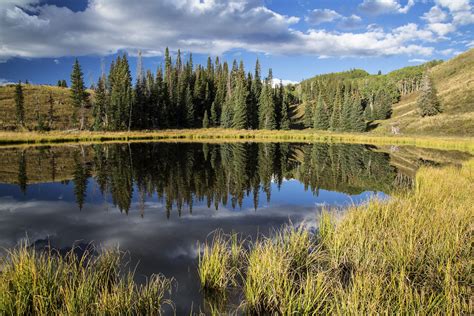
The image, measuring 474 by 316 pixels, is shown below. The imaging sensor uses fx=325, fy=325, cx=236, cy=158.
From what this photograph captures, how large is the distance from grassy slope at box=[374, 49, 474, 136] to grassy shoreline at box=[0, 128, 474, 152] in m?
15.1

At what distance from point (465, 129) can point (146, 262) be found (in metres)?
76.9

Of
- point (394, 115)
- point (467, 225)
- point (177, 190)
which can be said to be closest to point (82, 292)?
point (467, 225)

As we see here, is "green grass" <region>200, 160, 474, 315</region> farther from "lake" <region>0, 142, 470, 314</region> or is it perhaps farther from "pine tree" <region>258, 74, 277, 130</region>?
"pine tree" <region>258, 74, 277, 130</region>

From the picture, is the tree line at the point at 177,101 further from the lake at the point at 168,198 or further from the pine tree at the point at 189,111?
the lake at the point at 168,198

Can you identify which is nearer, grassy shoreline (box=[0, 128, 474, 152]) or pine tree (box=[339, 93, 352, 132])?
grassy shoreline (box=[0, 128, 474, 152])

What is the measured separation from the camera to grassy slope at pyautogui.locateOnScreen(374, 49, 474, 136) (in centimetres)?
7094

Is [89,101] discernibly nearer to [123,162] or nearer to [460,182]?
[123,162]

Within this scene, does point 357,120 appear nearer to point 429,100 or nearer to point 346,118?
point 346,118

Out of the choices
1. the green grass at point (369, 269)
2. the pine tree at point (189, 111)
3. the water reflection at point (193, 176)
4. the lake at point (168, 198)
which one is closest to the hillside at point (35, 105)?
the pine tree at point (189, 111)

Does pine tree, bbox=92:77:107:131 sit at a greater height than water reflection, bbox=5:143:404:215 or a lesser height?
greater

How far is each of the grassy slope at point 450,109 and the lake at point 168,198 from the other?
2059 inches

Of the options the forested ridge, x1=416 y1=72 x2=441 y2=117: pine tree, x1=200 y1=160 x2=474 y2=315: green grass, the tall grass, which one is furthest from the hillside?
x1=416 y1=72 x2=441 y2=117: pine tree

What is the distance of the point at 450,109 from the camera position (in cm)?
8200

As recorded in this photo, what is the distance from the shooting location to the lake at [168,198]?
968cm
